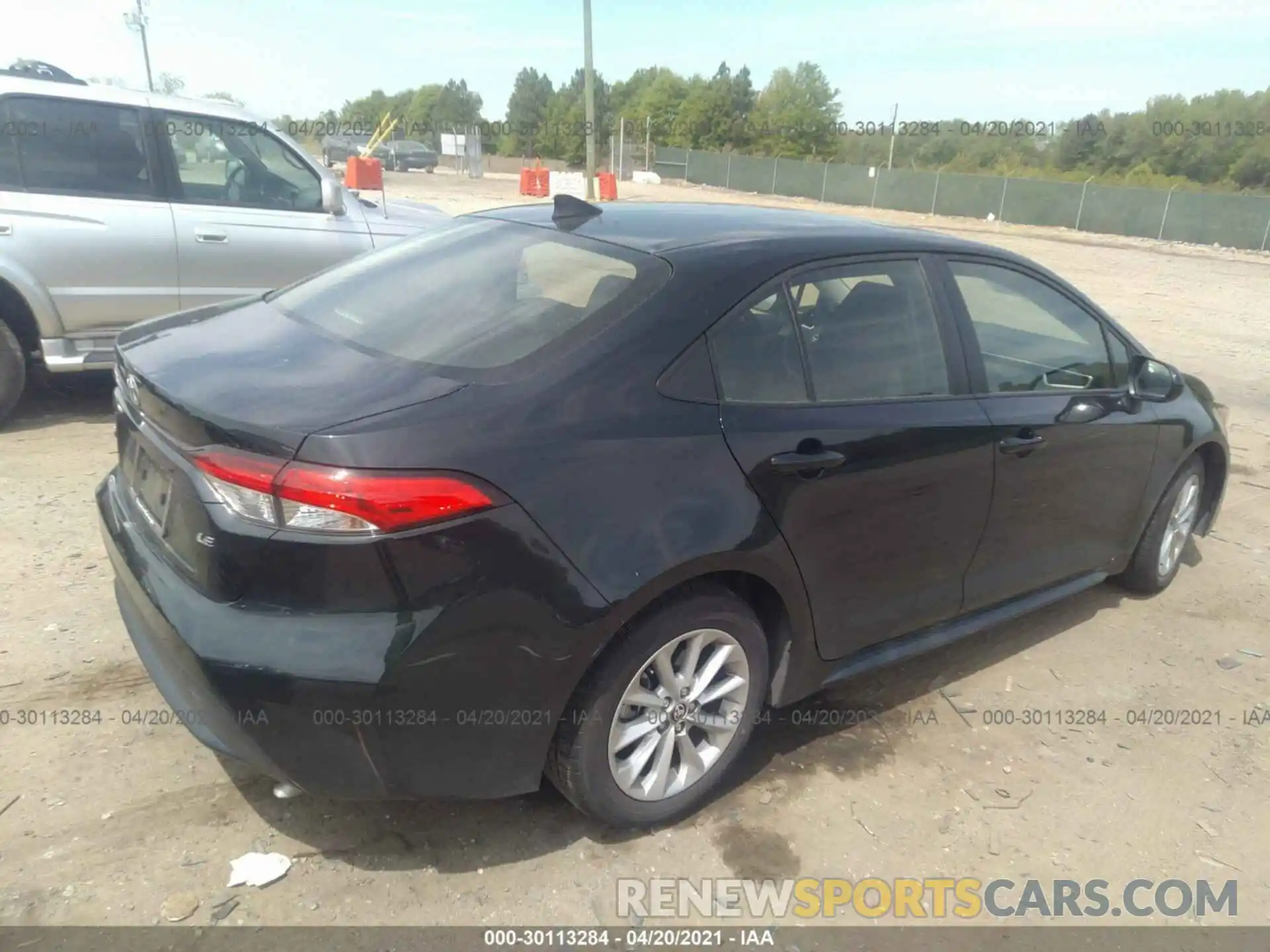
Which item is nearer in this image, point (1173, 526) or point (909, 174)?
point (1173, 526)

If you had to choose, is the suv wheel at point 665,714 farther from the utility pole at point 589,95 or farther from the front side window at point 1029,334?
the utility pole at point 589,95

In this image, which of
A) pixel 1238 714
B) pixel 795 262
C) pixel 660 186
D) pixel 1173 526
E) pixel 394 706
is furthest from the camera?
pixel 660 186

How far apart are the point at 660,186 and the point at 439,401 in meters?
46.0

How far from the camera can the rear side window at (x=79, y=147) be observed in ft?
17.7

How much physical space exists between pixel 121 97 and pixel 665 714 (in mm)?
5353

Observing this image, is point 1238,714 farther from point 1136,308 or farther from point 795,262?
point 1136,308

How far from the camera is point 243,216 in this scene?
6078 millimetres

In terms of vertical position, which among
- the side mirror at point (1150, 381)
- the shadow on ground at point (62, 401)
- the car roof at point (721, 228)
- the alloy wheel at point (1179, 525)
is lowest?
the shadow on ground at point (62, 401)

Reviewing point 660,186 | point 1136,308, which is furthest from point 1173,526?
point 660,186

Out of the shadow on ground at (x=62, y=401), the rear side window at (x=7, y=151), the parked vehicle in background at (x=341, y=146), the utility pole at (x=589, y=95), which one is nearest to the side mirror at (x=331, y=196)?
the rear side window at (x=7, y=151)

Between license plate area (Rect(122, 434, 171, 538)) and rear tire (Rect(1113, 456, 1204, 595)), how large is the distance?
3984 millimetres

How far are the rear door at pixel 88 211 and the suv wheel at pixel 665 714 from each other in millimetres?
4624
